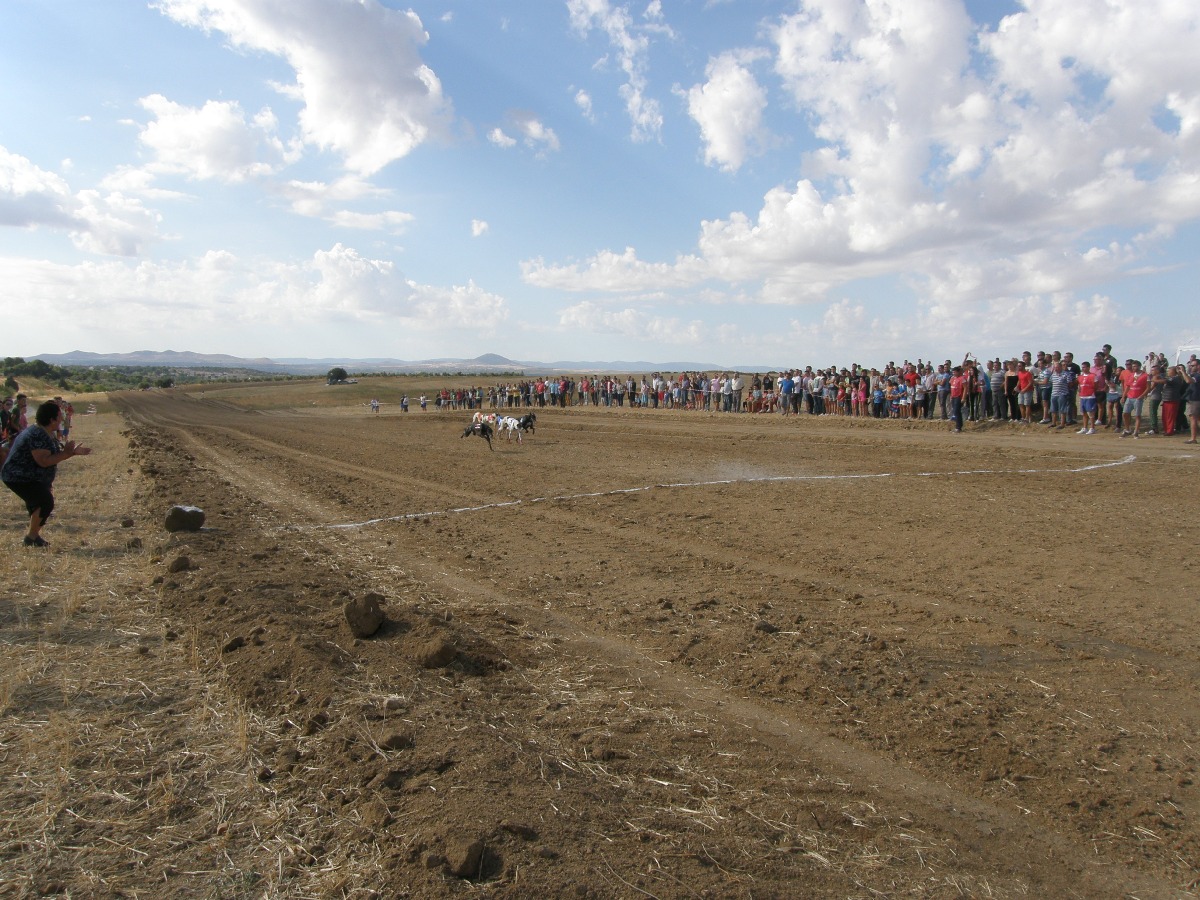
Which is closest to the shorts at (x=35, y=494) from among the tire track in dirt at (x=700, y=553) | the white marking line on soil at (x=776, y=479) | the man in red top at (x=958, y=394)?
the tire track in dirt at (x=700, y=553)

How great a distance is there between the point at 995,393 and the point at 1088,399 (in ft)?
10.1

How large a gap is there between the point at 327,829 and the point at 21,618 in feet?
16.0

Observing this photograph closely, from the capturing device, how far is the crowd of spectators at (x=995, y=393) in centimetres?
1833

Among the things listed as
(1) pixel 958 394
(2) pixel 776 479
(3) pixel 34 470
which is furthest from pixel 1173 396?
(3) pixel 34 470

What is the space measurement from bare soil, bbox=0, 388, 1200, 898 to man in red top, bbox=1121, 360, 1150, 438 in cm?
912

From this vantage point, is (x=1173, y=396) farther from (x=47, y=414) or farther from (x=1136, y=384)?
(x=47, y=414)

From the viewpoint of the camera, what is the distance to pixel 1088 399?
19.3m

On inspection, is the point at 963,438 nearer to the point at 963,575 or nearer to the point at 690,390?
the point at 963,575

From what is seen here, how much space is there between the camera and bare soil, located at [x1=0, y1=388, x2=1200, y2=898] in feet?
11.3

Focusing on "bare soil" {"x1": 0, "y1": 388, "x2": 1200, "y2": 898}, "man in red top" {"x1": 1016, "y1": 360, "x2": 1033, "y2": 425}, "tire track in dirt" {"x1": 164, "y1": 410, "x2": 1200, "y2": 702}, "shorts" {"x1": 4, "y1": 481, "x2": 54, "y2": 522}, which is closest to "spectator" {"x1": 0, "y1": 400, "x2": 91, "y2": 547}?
"shorts" {"x1": 4, "y1": 481, "x2": 54, "y2": 522}

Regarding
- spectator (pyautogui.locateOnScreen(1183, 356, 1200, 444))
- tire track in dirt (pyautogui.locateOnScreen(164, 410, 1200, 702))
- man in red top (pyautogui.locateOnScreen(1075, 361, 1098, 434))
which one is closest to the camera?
tire track in dirt (pyautogui.locateOnScreen(164, 410, 1200, 702))

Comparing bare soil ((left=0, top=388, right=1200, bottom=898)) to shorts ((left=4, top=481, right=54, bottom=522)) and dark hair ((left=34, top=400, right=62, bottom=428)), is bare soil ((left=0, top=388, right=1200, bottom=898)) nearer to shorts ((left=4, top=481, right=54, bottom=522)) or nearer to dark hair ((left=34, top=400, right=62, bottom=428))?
shorts ((left=4, top=481, right=54, bottom=522))

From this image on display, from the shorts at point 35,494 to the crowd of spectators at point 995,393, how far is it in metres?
21.8

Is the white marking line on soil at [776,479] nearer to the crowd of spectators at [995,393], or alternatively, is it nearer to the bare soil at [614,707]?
the bare soil at [614,707]
